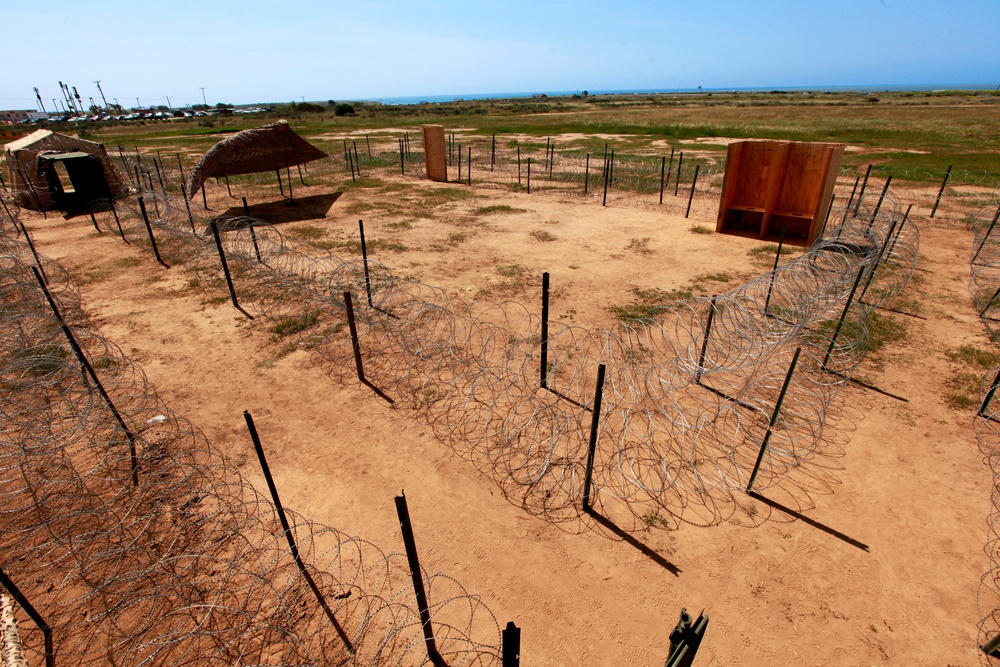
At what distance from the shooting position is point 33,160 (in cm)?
2000

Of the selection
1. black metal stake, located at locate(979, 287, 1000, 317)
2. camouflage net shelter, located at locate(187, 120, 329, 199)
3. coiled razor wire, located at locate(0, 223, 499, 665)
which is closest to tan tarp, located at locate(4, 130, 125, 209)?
camouflage net shelter, located at locate(187, 120, 329, 199)

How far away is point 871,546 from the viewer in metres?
5.19

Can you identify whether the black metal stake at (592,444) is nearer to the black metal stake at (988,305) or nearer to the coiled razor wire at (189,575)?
the coiled razor wire at (189,575)

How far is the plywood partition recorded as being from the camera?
24.8m

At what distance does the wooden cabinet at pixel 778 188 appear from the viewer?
14609 mm

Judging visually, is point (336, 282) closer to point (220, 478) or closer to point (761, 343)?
point (220, 478)

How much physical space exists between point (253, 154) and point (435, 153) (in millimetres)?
8818

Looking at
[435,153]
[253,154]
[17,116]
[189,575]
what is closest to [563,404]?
[189,575]

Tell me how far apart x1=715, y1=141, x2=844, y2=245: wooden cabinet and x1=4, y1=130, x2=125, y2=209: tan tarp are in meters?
24.9

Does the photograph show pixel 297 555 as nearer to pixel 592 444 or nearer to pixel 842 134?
pixel 592 444

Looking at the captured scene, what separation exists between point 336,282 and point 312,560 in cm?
824

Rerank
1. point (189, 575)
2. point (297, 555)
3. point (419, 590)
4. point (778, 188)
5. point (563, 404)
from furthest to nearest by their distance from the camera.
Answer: point (778, 188) < point (563, 404) < point (189, 575) < point (297, 555) < point (419, 590)

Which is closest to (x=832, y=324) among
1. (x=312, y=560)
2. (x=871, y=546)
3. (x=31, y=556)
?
(x=871, y=546)

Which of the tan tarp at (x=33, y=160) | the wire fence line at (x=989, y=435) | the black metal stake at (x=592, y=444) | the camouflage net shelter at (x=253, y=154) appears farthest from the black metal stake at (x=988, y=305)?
the tan tarp at (x=33, y=160)
